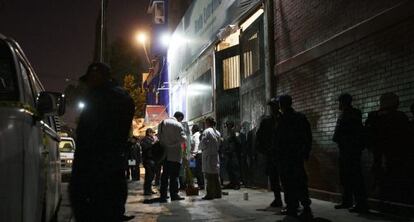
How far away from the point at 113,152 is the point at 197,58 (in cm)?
1556

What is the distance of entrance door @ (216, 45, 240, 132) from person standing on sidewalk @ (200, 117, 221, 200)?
161 inches

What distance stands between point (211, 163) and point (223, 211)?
89.7 inches

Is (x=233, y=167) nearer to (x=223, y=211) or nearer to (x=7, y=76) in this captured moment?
(x=223, y=211)

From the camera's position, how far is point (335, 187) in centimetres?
918

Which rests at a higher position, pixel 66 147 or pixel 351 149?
pixel 66 147

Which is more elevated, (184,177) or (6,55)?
(6,55)

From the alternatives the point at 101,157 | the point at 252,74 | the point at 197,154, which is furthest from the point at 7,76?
the point at 252,74

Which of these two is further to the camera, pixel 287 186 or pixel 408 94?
Answer: pixel 287 186

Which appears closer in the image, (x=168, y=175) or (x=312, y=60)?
(x=312, y=60)

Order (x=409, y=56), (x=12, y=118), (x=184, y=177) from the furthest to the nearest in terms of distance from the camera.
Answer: (x=184, y=177) < (x=409, y=56) < (x=12, y=118)

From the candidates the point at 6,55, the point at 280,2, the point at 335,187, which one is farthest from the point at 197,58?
the point at 6,55

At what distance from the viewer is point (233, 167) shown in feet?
42.9

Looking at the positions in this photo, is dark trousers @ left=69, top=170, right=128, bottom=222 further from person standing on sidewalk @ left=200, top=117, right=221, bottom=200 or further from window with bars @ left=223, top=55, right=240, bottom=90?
window with bars @ left=223, top=55, right=240, bottom=90

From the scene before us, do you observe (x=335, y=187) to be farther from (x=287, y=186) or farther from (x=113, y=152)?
(x=113, y=152)
